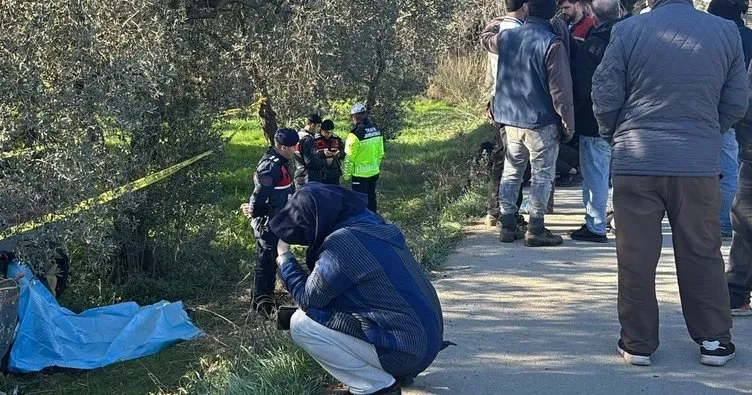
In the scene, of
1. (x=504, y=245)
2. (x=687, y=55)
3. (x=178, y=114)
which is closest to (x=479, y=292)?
(x=504, y=245)

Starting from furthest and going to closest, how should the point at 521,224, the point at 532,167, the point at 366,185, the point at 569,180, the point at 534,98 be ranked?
the point at 366,185 → the point at 569,180 → the point at 521,224 → the point at 532,167 → the point at 534,98

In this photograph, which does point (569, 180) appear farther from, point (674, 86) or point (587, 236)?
point (674, 86)

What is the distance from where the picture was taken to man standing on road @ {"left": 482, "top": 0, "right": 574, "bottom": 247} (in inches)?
250

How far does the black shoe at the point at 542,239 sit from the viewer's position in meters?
6.95

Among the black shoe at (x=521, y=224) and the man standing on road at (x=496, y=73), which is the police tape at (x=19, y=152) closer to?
the man standing on road at (x=496, y=73)

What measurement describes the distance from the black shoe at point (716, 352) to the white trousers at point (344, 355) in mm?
1651

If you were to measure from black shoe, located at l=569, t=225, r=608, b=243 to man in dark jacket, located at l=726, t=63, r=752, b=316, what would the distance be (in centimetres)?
211

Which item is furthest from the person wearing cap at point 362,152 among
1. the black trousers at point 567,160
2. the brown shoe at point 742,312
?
the brown shoe at point 742,312

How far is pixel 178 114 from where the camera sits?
8.38 m

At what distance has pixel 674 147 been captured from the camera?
421 centimetres

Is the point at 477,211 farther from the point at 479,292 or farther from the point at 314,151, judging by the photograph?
the point at 479,292

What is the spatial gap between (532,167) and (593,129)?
571mm

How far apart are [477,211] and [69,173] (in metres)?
4.27

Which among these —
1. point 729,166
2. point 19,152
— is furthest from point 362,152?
point 19,152
